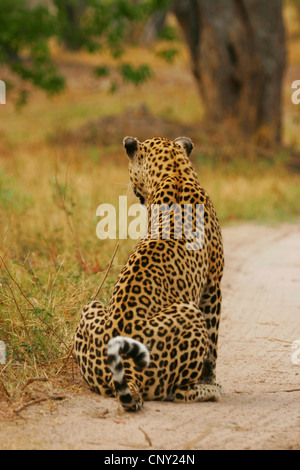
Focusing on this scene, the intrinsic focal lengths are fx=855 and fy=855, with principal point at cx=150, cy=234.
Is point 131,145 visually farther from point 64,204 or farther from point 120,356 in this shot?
point 120,356

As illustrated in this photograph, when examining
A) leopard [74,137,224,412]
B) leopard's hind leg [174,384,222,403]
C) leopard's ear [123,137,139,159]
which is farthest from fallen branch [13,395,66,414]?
leopard's ear [123,137,139,159]

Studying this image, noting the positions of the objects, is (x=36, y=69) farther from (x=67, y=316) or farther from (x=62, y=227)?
(x=67, y=316)

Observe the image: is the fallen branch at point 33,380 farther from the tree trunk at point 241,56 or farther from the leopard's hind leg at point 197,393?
the tree trunk at point 241,56

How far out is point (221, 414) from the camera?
15.1 feet

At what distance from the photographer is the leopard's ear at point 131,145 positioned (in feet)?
18.0

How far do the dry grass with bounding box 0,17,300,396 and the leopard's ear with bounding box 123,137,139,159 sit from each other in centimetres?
41

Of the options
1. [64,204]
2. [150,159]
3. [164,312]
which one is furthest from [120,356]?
[64,204]

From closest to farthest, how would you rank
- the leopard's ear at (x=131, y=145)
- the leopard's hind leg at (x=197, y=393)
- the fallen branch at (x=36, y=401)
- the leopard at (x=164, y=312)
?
the fallen branch at (x=36, y=401)
the leopard at (x=164, y=312)
the leopard's hind leg at (x=197, y=393)
the leopard's ear at (x=131, y=145)

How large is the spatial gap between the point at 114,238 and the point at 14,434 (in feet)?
13.9

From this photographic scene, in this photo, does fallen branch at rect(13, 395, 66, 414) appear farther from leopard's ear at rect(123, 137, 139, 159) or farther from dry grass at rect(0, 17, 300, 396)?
leopard's ear at rect(123, 137, 139, 159)

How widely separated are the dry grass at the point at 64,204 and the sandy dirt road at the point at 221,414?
460 mm

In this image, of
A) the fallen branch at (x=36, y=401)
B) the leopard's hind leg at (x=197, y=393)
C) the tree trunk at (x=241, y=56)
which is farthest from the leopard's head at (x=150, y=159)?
the tree trunk at (x=241, y=56)

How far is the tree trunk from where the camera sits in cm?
1587

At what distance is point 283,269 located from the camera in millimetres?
8922
